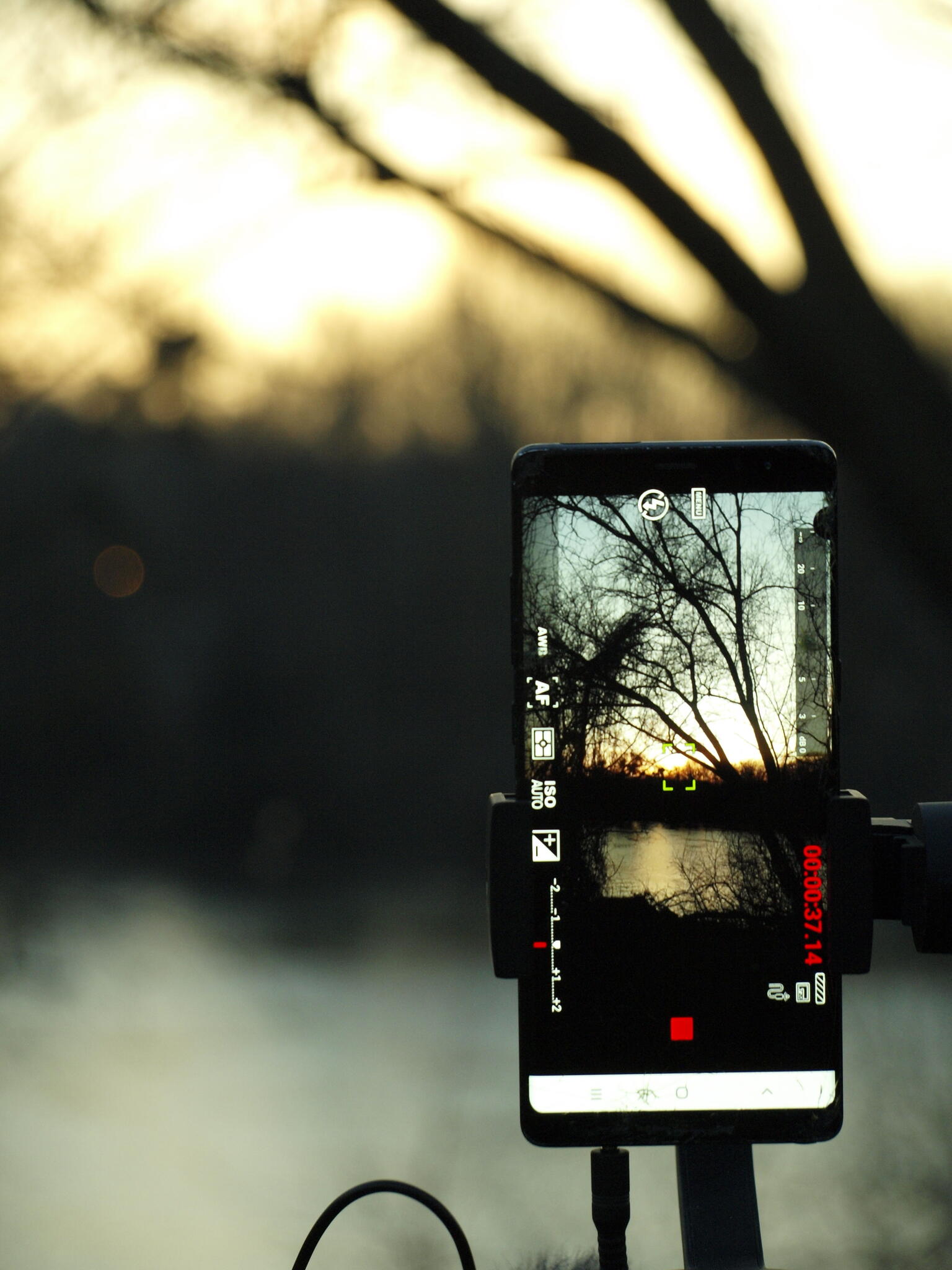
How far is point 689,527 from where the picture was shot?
505 mm

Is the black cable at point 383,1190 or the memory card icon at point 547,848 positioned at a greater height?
the memory card icon at point 547,848

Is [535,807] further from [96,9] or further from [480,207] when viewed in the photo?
[96,9]

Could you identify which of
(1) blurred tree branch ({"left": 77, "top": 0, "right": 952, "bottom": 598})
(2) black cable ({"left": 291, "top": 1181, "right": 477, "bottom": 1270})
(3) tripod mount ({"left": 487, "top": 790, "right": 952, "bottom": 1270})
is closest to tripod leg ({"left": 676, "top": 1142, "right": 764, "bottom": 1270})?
(3) tripod mount ({"left": 487, "top": 790, "right": 952, "bottom": 1270})

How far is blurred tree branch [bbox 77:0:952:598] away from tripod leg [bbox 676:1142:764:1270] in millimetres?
360

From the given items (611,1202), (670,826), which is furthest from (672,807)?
(611,1202)

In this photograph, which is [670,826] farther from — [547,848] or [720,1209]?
[720,1209]

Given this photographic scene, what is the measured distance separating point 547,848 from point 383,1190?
219mm

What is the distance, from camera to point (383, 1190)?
21.8 inches

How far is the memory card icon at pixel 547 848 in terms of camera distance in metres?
0.49

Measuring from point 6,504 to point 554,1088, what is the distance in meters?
0.75

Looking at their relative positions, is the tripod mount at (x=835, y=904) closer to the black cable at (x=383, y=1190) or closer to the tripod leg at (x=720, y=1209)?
the tripod leg at (x=720, y=1209)

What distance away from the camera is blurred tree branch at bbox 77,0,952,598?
65 centimetres

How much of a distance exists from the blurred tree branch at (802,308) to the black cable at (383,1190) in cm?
46

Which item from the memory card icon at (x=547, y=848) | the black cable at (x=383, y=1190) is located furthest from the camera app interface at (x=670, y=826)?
the black cable at (x=383, y=1190)
